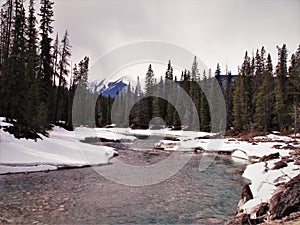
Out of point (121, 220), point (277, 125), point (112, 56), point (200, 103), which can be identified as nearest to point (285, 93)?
point (277, 125)

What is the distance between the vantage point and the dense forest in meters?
19.9

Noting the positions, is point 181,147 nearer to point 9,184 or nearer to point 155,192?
point 155,192

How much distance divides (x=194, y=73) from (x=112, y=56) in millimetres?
48519

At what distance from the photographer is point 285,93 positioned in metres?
41.2

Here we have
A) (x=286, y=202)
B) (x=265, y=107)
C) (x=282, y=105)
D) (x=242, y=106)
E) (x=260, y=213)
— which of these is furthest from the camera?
(x=242, y=106)

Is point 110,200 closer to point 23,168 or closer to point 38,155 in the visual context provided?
point 23,168

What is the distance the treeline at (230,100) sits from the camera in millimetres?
40344

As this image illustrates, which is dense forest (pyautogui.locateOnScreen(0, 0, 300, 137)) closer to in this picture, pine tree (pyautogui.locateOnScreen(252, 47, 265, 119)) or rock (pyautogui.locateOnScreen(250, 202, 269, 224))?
pine tree (pyautogui.locateOnScreen(252, 47, 265, 119))

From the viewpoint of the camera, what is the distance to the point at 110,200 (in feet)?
30.8

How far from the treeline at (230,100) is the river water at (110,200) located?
930 inches

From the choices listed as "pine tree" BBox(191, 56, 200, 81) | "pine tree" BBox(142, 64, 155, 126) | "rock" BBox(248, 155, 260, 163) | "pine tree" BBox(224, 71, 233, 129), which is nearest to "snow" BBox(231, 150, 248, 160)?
"rock" BBox(248, 155, 260, 163)

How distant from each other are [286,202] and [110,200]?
5639mm

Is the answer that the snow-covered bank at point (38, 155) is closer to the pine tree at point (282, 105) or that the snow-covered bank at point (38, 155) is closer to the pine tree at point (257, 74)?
the pine tree at point (282, 105)

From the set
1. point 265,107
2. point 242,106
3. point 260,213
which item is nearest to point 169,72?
point 242,106
